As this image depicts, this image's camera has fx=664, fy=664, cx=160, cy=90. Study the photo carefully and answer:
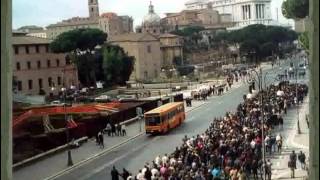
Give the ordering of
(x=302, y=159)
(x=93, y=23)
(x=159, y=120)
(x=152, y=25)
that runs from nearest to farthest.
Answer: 1. (x=302, y=159)
2. (x=159, y=120)
3. (x=152, y=25)
4. (x=93, y=23)

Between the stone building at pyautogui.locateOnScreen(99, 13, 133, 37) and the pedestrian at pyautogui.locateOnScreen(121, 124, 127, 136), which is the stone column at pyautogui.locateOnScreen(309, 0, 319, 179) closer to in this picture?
the pedestrian at pyautogui.locateOnScreen(121, 124, 127, 136)

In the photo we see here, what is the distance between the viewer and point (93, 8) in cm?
15750

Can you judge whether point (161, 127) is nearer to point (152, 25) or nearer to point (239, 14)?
point (152, 25)

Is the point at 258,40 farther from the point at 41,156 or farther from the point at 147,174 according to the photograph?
the point at 147,174

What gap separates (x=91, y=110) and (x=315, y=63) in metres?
36.6

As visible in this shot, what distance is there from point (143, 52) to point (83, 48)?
1943 cm

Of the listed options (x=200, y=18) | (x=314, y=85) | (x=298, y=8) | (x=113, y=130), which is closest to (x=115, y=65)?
(x=298, y=8)

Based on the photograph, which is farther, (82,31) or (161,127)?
(82,31)

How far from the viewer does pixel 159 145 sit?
32.5m

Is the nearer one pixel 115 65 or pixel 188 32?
pixel 115 65

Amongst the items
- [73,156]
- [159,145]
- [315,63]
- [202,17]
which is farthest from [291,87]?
[202,17]

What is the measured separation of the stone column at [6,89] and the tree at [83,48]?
68863 millimetres

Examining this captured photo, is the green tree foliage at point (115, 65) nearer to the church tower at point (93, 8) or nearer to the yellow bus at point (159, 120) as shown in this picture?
the yellow bus at point (159, 120)

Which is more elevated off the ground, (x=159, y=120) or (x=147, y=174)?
(x=159, y=120)
